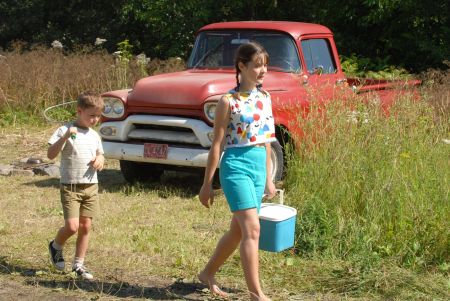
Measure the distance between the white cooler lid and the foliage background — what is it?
→ 12.8m

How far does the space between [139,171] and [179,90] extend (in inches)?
48.1

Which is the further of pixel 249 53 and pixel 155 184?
pixel 155 184

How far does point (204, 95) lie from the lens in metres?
8.42

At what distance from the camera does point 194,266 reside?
5977mm

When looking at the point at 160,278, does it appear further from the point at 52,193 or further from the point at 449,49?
the point at 449,49

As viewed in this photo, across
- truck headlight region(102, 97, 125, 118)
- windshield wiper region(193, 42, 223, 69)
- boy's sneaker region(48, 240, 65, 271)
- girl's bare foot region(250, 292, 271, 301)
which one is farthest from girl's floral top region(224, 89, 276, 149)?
windshield wiper region(193, 42, 223, 69)

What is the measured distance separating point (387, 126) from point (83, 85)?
783 cm

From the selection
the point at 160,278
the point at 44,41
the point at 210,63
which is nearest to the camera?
the point at 160,278

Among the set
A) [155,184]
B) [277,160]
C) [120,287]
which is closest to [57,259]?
[120,287]

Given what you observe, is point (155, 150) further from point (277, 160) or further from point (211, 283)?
point (211, 283)

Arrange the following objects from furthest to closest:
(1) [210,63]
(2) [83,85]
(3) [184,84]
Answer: (2) [83,85]
(1) [210,63]
(3) [184,84]

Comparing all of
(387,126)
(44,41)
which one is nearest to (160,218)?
(387,126)

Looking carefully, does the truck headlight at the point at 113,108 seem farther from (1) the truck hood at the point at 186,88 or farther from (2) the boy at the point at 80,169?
(2) the boy at the point at 80,169

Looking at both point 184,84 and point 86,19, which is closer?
point 184,84
